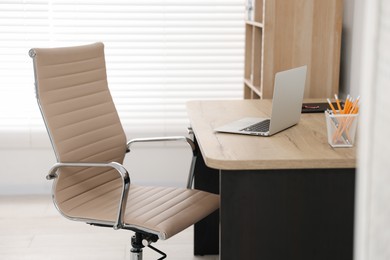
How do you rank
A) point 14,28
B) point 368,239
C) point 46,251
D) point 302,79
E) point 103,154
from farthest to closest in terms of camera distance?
point 14,28, point 46,251, point 103,154, point 302,79, point 368,239

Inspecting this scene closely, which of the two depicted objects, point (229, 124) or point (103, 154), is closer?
point (229, 124)

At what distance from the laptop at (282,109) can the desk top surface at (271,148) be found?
3 cm

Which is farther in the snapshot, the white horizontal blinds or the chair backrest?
the white horizontal blinds

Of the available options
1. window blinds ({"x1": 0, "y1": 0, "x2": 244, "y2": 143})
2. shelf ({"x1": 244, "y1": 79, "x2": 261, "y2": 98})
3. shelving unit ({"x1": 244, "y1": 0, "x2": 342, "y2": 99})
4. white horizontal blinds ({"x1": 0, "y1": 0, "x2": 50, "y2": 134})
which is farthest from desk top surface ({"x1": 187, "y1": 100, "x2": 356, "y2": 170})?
white horizontal blinds ({"x1": 0, "y1": 0, "x2": 50, "y2": 134})

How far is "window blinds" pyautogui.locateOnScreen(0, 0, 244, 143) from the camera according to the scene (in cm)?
391

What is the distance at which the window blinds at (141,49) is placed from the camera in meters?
3.91

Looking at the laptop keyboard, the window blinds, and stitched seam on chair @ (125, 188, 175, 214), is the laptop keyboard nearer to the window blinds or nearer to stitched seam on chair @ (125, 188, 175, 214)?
stitched seam on chair @ (125, 188, 175, 214)

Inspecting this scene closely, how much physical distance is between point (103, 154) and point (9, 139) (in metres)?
1.72

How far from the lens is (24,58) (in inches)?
155

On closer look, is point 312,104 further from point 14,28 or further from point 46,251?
point 14,28

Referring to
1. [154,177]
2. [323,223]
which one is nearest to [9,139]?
[154,177]

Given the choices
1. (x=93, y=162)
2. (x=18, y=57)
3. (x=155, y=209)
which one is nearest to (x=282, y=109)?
(x=155, y=209)

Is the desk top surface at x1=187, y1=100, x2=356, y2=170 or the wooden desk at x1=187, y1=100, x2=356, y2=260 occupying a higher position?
the desk top surface at x1=187, y1=100, x2=356, y2=170

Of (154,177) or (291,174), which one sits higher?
(291,174)
